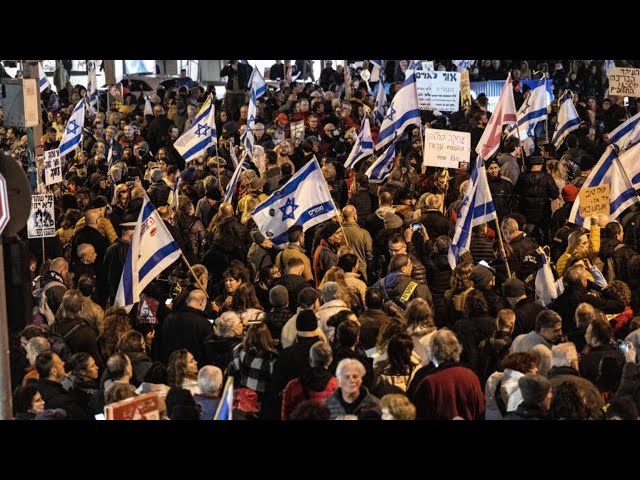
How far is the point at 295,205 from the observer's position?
43.4ft

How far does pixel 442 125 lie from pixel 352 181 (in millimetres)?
6905

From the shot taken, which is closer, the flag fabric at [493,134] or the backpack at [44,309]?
the backpack at [44,309]

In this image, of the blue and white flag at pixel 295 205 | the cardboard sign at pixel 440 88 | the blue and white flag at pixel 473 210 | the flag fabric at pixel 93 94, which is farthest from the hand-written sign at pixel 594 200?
the flag fabric at pixel 93 94

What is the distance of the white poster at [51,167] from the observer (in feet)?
52.6

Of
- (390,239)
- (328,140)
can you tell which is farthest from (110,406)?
(328,140)

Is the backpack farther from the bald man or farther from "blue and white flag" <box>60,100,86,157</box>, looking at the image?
"blue and white flag" <box>60,100,86,157</box>

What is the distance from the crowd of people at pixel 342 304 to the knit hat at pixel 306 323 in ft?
0.05

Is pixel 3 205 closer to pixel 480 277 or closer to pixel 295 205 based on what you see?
pixel 480 277

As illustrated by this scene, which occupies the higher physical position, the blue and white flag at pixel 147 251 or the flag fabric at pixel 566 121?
the flag fabric at pixel 566 121

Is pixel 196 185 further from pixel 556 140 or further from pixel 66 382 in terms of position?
pixel 66 382

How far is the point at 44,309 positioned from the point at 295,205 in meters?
2.96

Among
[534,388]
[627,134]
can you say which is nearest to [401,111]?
[627,134]

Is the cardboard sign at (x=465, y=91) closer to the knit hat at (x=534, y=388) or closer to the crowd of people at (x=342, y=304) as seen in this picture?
the crowd of people at (x=342, y=304)

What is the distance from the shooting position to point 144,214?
1161cm
